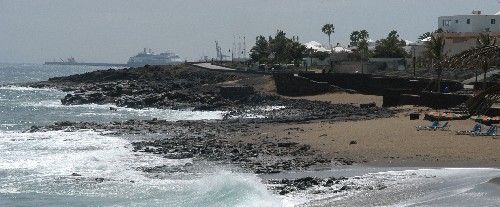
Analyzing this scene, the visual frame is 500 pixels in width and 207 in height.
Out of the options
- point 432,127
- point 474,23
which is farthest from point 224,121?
point 474,23

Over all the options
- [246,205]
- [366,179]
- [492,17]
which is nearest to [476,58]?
[246,205]

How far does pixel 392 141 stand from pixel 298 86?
30.7 m

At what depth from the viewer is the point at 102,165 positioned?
25047 mm

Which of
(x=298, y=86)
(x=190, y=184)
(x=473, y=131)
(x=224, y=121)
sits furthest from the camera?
(x=298, y=86)

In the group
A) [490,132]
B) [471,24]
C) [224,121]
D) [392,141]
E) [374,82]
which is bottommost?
[224,121]

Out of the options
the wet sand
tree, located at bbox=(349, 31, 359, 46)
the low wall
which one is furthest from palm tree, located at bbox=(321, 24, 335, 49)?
the wet sand

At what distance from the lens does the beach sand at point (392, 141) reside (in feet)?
72.6

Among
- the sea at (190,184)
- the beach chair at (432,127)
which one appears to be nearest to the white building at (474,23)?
the beach chair at (432,127)

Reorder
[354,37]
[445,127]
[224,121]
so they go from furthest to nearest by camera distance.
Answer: [354,37] → [224,121] → [445,127]

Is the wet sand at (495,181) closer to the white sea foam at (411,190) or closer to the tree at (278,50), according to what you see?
the white sea foam at (411,190)

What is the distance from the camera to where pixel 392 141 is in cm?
2608

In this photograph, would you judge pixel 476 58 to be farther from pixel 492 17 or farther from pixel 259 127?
pixel 492 17

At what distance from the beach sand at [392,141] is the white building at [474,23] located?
43.5m

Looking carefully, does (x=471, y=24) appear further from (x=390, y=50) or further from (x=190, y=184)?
(x=190, y=184)
